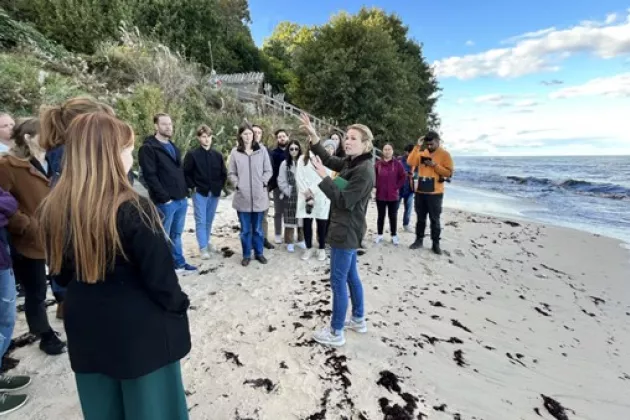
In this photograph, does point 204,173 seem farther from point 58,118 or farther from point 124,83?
point 124,83

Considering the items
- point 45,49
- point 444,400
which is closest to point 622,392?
point 444,400

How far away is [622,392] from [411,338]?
69.1 inches

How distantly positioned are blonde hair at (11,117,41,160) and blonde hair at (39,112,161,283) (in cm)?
169

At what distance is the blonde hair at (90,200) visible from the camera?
4.20 feet

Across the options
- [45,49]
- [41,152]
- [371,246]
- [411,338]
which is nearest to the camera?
[41,152]

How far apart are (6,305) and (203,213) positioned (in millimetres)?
2713

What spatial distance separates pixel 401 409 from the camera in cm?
239

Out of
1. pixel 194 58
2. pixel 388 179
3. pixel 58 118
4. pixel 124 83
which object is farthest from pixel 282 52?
pixel 58 118

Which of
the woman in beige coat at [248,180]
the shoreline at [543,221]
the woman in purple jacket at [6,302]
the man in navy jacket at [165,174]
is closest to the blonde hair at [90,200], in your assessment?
the woman in purple jacket at [6,302]

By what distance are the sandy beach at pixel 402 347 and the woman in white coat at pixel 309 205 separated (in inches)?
12.6

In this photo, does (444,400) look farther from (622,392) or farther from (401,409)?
(622,392)

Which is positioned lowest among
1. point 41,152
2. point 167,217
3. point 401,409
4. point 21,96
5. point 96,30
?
point 401,409

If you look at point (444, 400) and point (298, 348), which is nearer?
point (444, 400)

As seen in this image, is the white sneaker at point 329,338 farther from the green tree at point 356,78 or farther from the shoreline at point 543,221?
the green tree at point 356,78
